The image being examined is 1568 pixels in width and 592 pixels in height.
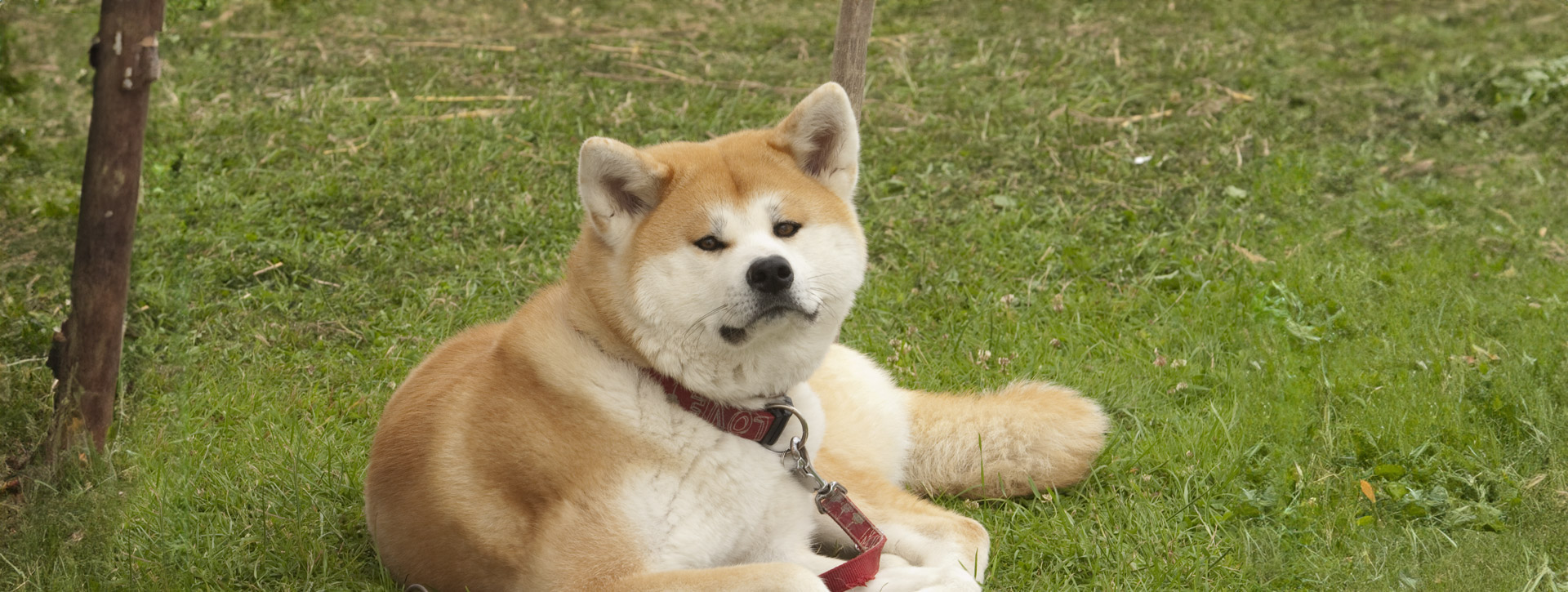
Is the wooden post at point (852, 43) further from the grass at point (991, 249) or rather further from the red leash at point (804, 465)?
the red leash at point (804, 465)

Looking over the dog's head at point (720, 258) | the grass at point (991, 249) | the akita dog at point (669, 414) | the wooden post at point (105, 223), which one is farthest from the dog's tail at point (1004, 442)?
the wooden post at point (105, 223)

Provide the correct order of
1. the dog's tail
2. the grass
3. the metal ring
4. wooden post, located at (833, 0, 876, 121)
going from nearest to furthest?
the metal ring < the grass < the dog's tail < wooden post, located at (833, 0, 876, 121)

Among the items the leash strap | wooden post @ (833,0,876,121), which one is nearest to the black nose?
the leash strap

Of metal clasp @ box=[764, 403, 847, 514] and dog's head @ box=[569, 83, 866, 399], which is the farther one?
metal clasp @ box=[764, 403, 847, 514]

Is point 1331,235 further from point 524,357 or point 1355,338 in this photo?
point 524,357

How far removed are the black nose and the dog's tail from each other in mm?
1224

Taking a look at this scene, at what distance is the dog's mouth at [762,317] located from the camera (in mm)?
3229

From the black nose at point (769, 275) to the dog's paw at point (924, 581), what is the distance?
968mm

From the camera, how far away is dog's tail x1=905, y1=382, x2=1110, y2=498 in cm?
404

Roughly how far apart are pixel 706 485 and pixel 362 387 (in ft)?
7.65

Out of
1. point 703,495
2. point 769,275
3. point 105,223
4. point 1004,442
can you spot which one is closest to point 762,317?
point 769,275

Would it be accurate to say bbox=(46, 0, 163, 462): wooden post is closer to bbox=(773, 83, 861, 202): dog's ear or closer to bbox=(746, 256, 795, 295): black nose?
bbox=(773, 83, 861, 202): dog's ear

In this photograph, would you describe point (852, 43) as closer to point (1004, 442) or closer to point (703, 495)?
point (1004, 442)

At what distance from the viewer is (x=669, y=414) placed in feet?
11.0
